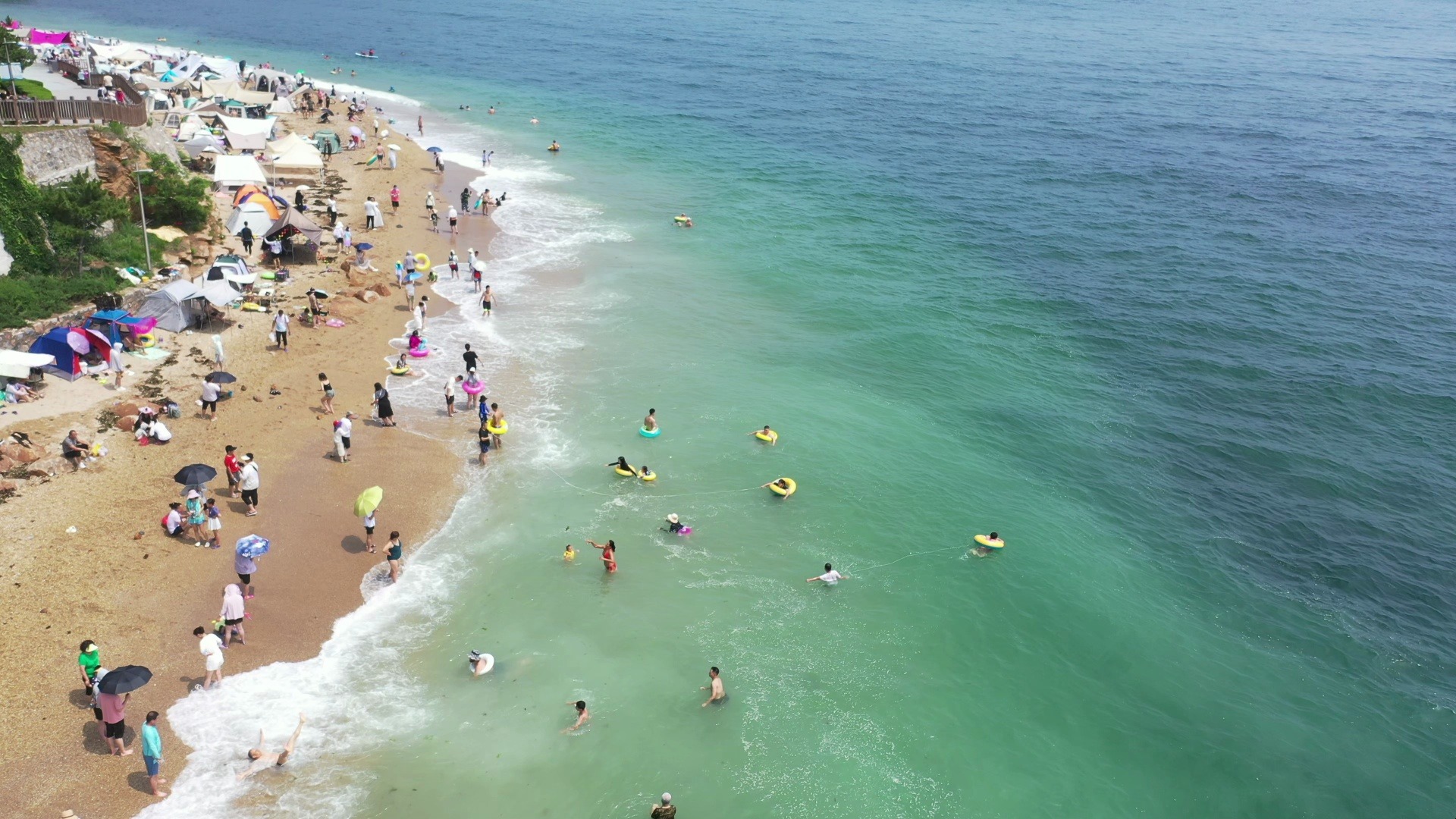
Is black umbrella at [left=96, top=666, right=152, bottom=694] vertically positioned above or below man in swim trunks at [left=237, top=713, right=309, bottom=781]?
above

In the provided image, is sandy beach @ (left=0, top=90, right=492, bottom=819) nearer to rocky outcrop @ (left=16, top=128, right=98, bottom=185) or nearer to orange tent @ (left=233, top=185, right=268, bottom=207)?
orange tent @ (left=233, top=185, right=268, bottom=207)

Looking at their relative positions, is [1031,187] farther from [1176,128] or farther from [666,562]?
[666,562]

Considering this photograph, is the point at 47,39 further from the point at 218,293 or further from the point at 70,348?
the point at 70,348

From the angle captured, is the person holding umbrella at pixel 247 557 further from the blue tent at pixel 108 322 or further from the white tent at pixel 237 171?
the white tent at pixel 237 171

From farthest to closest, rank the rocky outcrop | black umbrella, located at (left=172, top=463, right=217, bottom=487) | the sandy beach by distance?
the rocky outcrop, black umbrella, located at (left=172, top=463, right=217, bottom=487), the sandy beach

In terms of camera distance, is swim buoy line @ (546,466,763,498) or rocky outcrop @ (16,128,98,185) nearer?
swim buoy line @ (546,466,763,498)

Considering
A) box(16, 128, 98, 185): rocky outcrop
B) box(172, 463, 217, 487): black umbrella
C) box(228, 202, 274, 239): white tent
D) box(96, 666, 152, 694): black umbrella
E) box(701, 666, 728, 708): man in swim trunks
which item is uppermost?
box(16, 128, 98, 185): rocky outcrop

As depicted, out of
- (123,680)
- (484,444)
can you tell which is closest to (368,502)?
(484,444)

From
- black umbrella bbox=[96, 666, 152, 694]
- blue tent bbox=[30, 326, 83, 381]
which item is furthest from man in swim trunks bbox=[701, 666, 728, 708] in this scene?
blue tent bbox=[30, 326, 83, 381]
